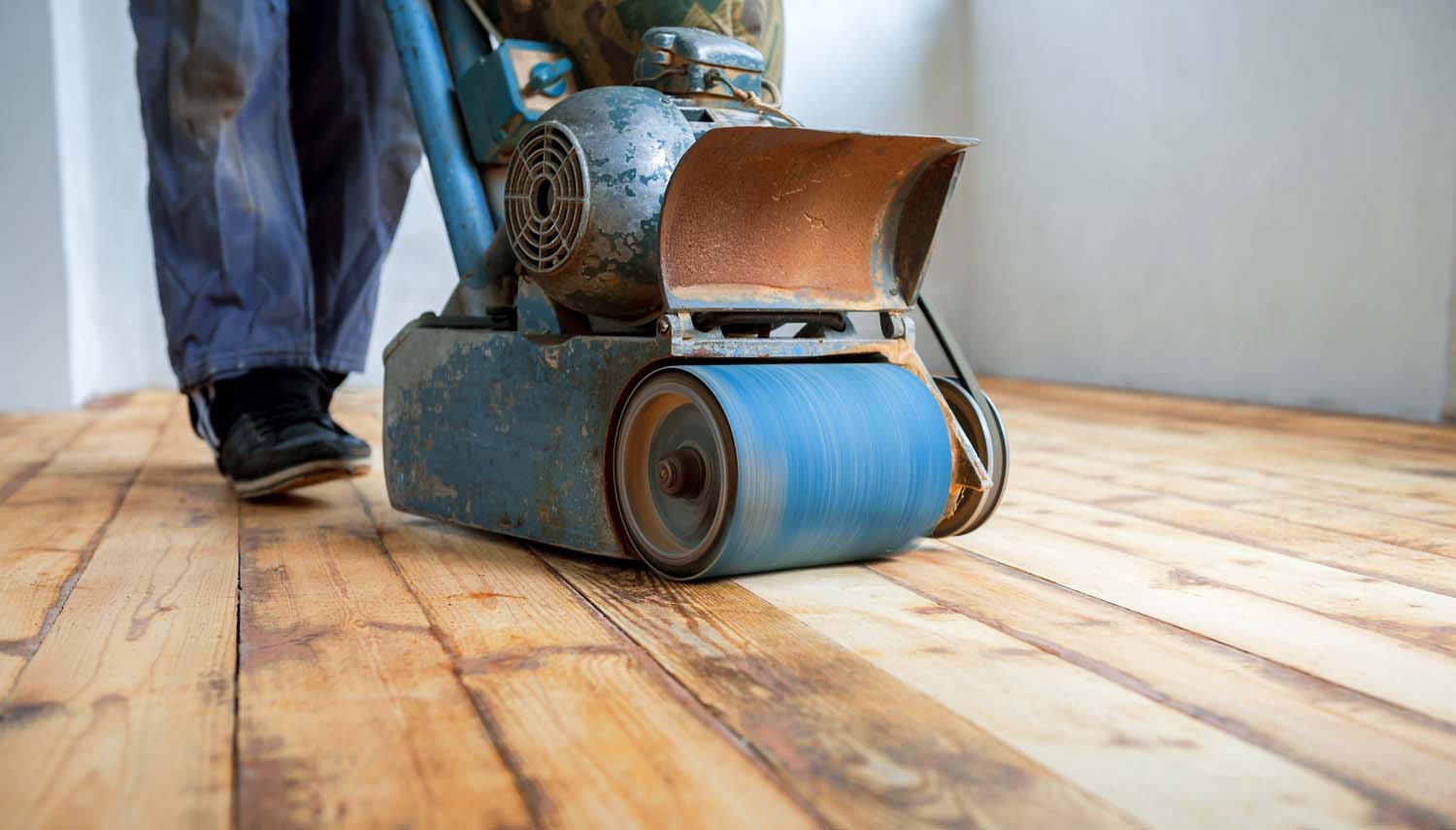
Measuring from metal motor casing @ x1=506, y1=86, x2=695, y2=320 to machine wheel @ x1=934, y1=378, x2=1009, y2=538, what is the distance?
37 cm

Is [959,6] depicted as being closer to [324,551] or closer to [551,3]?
[551,3]

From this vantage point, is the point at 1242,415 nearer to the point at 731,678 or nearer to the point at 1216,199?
the point at 1216,199

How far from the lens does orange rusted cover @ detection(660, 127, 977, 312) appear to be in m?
1.25

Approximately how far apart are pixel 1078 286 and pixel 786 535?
3116mm

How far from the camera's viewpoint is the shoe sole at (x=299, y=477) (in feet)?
5.76

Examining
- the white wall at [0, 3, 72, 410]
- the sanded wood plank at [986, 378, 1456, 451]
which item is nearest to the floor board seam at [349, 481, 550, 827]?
the sanded wood plank at [986, 378, 1456, 451]

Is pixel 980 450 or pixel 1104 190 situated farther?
pixel 1104 190

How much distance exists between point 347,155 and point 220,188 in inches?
12.5

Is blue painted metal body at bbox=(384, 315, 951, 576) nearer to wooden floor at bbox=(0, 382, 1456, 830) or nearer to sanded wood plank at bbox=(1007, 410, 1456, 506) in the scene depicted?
wooden floor at bbox=(0, 382, 1456, 830)

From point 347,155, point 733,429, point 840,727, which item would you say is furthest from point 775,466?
point 347,155

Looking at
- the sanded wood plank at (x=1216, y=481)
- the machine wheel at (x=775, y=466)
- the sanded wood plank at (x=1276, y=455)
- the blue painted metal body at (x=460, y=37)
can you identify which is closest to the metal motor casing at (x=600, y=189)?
the machine wheel at (x=775, y=466)

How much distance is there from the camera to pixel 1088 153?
4047 mm

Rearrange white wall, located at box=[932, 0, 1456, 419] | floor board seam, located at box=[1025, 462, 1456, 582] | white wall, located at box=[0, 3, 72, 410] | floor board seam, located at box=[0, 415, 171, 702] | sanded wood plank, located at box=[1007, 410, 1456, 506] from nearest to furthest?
floor board seam, located at box=[0, 415, 171, 702], floor board seam, located at box=[1025, 462, 1456, 582], sanded wood plank, located at box=[1007, 410, 1456, 506], white wall, located at box=[932, 0, 1456, 419], white wall, located at box=[0, 3, 72, 410]

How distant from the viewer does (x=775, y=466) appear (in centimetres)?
119
